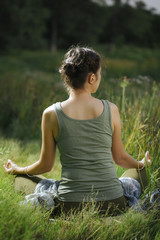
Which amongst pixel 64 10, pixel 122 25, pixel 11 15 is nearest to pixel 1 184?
pixel 11 15

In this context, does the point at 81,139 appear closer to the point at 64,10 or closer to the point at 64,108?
the point at 64,108

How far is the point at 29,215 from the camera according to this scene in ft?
5.29

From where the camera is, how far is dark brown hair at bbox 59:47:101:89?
1805mm

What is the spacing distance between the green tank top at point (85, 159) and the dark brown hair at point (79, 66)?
0.18 meters

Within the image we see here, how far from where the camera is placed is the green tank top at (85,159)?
71.9 inches

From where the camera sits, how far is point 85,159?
6.03ft

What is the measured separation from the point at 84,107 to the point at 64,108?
13cm

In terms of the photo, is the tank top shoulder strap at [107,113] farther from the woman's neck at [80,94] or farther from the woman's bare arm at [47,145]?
the woman's bare arm at [47,145]

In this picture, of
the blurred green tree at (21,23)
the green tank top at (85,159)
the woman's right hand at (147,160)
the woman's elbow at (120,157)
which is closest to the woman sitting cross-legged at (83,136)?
the green tank top at (85,159)

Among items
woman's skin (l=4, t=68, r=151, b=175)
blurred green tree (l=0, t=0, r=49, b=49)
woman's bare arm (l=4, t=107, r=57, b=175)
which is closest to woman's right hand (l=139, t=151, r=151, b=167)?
woman's skin (l=4, t=68, r=151, b=175)

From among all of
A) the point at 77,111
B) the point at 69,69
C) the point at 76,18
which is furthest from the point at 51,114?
the point at 76,18

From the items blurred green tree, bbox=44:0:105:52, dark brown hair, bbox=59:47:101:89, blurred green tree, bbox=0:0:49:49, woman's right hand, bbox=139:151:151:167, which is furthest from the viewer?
blurred green tree, bbox=44:0:105:52

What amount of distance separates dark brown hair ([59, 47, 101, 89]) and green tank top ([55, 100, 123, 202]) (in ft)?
0.60

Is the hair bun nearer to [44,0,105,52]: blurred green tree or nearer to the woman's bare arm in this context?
the woman's bare arm
